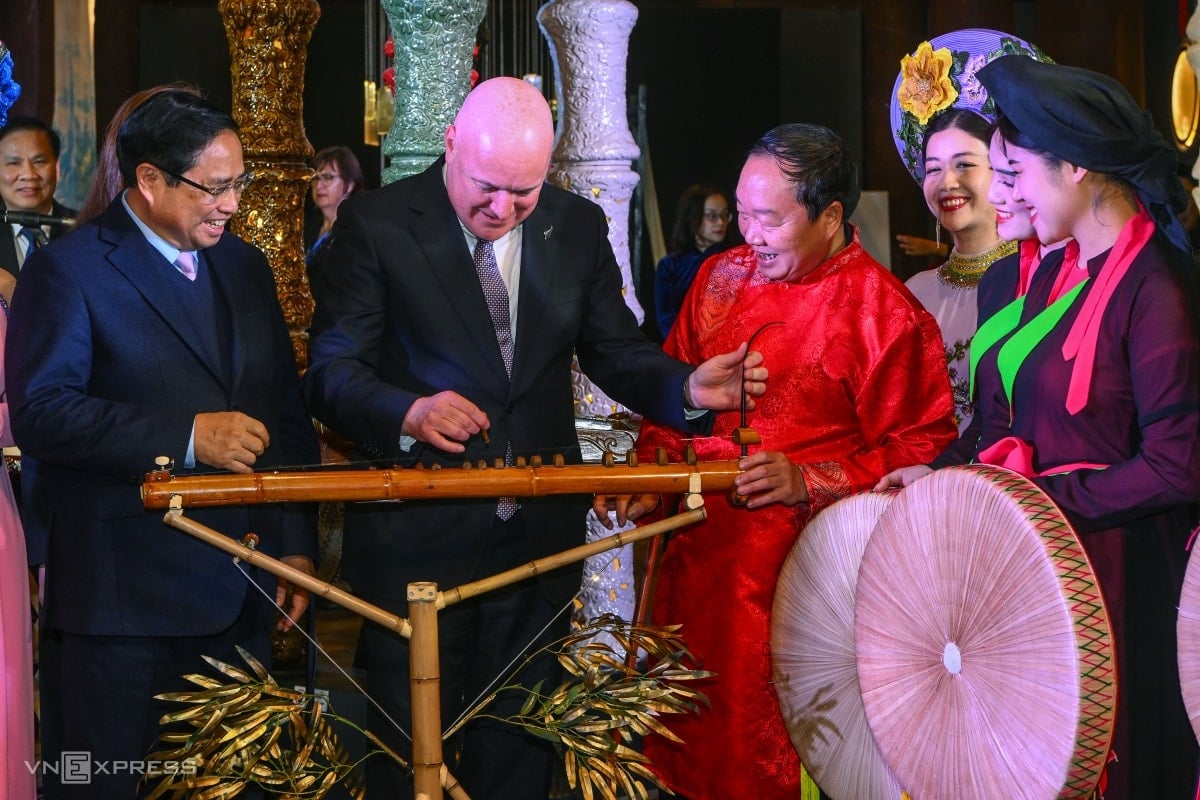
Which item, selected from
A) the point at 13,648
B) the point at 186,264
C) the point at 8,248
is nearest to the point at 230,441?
the point at 186,264

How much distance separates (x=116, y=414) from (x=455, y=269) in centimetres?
68

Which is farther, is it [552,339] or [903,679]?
[552,339]

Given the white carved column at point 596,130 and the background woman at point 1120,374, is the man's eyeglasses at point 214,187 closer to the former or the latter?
the background woman at point 1120,374

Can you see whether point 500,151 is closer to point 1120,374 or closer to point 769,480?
point 769,480

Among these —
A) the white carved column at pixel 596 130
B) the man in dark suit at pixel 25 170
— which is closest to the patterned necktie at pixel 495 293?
the white carved column at pixel 596 130

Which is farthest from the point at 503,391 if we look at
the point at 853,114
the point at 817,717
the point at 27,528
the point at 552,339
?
the point at 853,114

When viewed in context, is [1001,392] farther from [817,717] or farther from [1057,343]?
[817,717]

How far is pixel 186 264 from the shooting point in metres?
2.84

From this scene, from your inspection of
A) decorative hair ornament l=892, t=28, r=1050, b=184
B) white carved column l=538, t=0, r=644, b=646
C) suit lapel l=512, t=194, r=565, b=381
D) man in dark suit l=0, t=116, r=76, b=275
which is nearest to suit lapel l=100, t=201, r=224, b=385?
suit lapel l=512, t=194, r=565, b=381

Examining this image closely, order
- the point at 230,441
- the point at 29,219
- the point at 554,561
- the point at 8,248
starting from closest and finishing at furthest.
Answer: the point at 554,561
the point at 230,441
the point at 29,219
the point at 8,248

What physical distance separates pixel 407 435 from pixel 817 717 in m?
0.94

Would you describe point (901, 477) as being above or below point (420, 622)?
above

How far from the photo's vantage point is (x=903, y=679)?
8.72 feet

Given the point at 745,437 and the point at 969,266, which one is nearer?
the point at 745,437
